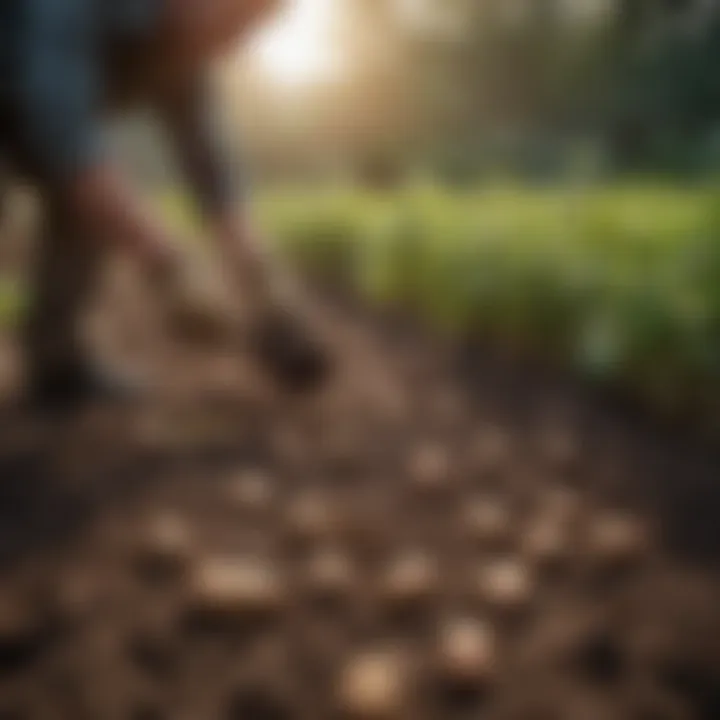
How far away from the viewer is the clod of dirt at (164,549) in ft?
2.01

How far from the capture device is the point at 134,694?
513 millimetres

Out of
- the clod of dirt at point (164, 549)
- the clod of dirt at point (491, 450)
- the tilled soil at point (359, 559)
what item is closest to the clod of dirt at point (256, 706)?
the tilled soil at point (359, 559)

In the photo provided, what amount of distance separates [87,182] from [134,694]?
0.74 feet

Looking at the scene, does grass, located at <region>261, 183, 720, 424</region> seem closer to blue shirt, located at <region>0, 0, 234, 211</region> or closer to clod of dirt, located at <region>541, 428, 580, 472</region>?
clod of dirt, located at <region>541, 428, 580, 472</region>

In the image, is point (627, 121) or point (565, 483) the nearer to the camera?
point (627, 121)

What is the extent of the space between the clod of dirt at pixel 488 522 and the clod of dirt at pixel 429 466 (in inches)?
1.2

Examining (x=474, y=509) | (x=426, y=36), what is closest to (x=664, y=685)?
(x=474, y=509)

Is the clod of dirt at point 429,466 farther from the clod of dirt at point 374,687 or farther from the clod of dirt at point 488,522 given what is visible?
the clod of dirt at point 374,687

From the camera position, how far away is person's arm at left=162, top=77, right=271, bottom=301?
77 centimetres

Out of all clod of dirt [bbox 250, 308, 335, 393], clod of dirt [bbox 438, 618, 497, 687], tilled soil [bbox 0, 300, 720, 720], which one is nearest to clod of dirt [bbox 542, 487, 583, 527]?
tilled soil [bbox 0, 300, 720, 720]

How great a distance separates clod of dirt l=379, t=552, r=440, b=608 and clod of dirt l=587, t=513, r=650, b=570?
0.28 feet

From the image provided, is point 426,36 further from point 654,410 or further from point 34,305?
point 34,305

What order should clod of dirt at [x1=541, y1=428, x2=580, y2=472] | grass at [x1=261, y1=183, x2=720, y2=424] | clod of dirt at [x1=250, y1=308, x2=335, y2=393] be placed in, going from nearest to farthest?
grass at [x1=261, y1=183, x2=720, y2=424], clod of dirt at [x1=541, y1=428, x2=580, y2=472], clod of dirt at [x1=250, y1=308, x2=335, y2=393]

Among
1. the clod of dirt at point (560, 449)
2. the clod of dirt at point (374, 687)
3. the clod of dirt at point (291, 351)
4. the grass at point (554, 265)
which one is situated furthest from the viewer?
the clod of dirt at point (291, 351)
